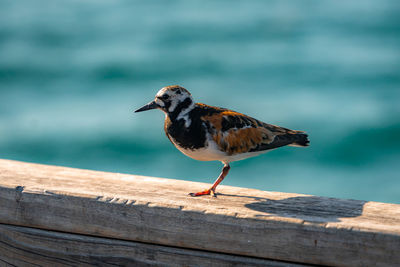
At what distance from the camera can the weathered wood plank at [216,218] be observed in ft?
5.46

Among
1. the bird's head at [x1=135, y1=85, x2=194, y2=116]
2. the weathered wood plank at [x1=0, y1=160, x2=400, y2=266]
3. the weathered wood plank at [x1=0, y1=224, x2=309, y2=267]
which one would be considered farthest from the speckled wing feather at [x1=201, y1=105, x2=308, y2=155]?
the weathered wood plank at [x1=0, y1=224, x2=309, y2=267]

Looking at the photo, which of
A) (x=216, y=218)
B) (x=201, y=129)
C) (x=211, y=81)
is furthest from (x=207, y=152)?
(x=211, y=81)

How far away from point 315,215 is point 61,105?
903cm

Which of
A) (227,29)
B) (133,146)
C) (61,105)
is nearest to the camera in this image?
(133,146)

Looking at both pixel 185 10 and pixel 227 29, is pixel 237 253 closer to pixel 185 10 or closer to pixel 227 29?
pixel 227 29

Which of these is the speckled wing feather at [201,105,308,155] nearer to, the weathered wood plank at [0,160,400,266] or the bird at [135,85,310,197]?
the bird at [135,85,310,197]

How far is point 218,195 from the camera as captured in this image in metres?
2.29

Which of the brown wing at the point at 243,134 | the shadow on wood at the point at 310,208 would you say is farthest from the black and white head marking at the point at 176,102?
the shadow on wood at the point at 310,208

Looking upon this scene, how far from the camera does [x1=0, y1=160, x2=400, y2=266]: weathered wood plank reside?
1.66 meters

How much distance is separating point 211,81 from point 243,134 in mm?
8315

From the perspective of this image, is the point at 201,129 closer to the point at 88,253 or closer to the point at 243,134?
the point at 243,134

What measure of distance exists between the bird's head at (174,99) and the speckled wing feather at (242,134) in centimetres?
12

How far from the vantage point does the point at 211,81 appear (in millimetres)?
10984

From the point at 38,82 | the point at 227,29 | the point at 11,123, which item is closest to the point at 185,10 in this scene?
the point at 227,29
